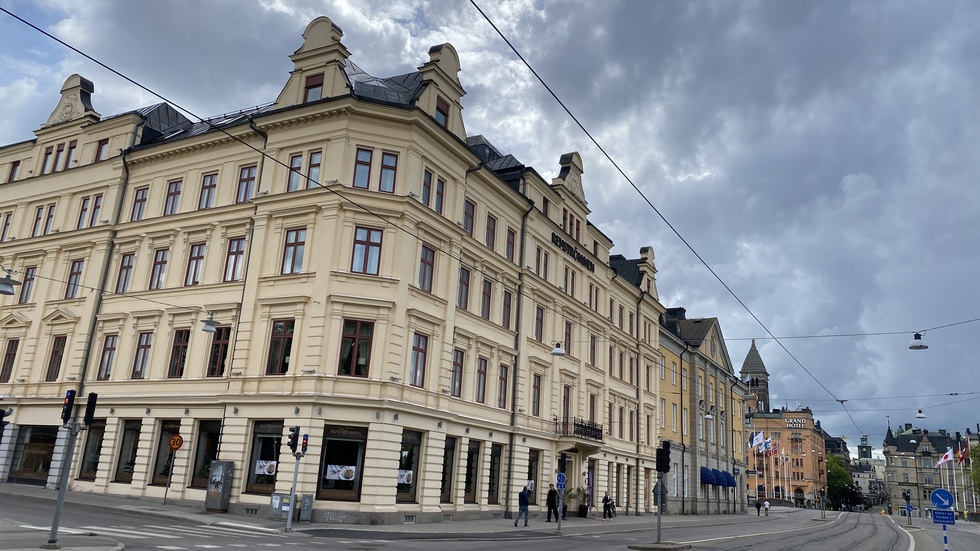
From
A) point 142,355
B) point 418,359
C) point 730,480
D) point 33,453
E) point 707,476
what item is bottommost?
point 33,453

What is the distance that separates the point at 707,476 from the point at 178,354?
4619cm

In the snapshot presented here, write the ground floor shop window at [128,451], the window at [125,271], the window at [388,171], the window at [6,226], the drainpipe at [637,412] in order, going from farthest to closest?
the drainpipe at [637,412], the window at [6,226], the window at [125,271], the ground floor shop window at [128,451], the window at [388,171]

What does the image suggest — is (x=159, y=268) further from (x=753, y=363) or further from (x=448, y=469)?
(x=753, y=363)

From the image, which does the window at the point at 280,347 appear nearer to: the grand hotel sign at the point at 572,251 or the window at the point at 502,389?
the window at the point at 502,389

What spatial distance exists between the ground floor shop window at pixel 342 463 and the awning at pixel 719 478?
149ft

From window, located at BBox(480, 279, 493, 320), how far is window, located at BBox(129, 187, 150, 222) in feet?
54.3

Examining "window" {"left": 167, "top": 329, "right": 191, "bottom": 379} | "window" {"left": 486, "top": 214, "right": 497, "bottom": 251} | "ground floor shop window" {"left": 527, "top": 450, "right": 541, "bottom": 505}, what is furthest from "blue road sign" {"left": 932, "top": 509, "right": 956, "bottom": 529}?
"window" {"left": 167, "top": 329, "right": 191, "bottom": 379}

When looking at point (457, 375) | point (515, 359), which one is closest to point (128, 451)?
point (457, 375)

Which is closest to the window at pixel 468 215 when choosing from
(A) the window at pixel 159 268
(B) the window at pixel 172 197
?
(B) the window at pixel 172 197

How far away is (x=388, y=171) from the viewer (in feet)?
94.2

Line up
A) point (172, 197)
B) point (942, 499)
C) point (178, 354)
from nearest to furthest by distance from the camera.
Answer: point (942, 499)
point (178, 354)
point (172, 197)

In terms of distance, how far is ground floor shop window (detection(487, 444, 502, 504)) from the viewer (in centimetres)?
3362

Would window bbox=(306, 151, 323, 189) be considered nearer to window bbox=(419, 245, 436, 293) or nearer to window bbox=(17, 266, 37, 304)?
window bbox=(419, 245, 436, 293)

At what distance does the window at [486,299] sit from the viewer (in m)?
33.6
